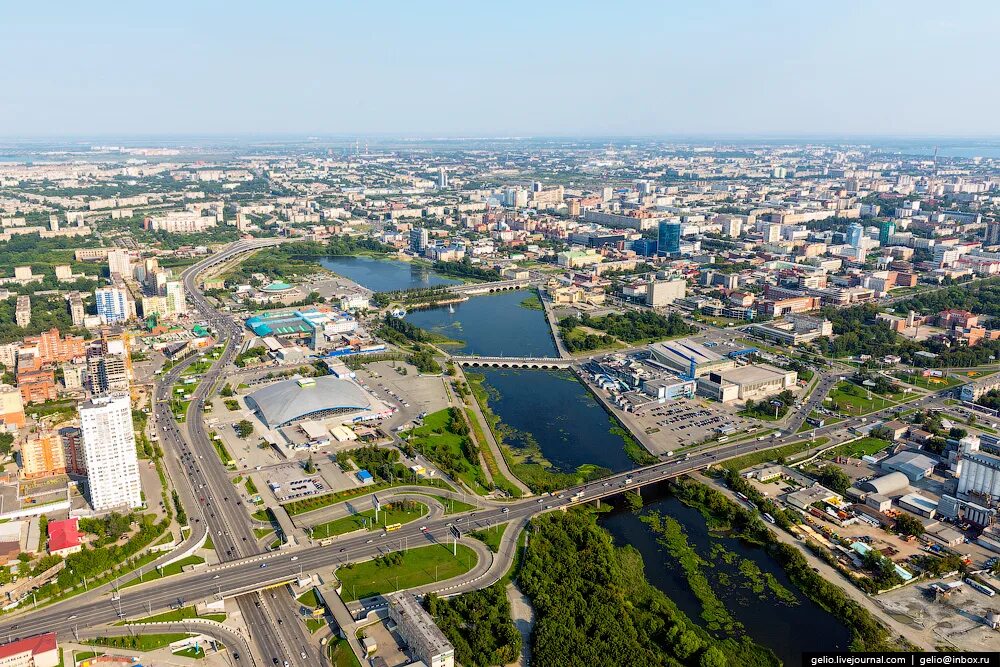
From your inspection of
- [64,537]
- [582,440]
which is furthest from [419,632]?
[582,440]

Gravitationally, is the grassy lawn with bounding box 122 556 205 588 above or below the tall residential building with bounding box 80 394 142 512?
below

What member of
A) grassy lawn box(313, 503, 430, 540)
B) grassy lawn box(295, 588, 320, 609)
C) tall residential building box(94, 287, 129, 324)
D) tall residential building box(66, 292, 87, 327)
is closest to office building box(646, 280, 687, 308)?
grassy lawn box(313, 503, 430, 540)

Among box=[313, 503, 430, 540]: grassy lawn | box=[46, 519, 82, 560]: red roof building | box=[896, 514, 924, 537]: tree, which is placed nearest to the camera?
box=[46, 519, 82, 560]: red roof building

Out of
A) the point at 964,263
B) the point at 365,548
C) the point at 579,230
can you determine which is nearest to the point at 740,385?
the point at 365,548

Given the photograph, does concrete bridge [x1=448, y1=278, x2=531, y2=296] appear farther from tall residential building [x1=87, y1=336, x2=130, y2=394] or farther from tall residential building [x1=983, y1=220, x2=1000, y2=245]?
tall residential building [x1=983, y1=220, x2=1000, y2=245]

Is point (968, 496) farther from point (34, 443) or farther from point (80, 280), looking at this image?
point (80, 280)

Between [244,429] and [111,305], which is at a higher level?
[111,305]

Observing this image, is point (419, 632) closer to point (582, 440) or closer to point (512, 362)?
point (582, 440)
